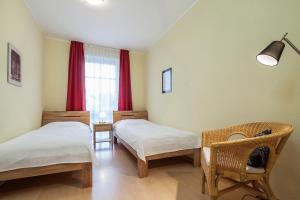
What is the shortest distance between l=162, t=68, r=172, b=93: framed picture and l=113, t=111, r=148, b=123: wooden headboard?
3.66ft

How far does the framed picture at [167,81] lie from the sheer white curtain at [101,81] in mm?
1402

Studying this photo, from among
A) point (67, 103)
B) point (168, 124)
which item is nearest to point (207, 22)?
point (168, 124)

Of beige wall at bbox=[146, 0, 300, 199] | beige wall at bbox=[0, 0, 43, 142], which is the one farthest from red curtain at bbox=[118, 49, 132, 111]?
beige wall at bbox=[0, 0, 43, 142]

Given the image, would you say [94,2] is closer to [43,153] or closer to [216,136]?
[43,153]

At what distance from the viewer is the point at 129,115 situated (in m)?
4.47

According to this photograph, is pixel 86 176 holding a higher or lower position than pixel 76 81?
lower

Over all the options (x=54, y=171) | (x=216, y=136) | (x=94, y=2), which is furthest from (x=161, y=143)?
(x=94, y=2)

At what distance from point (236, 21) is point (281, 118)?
49.6 inches

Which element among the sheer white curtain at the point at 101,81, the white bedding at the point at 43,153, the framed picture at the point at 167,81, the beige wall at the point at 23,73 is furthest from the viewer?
the sheer white curtain at the point at 101,81

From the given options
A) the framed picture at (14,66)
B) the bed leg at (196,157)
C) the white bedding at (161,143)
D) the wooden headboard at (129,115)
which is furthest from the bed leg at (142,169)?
the wooden headboard at (129,115)

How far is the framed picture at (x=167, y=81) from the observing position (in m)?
3.57

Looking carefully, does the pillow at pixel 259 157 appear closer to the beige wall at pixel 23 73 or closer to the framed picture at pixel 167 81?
the framed picture at pixel 167 81

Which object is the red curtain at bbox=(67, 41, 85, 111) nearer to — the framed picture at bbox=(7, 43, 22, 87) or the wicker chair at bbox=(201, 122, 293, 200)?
the framed picture at bbox=(7, 43, 22, 87)

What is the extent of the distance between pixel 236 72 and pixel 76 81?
138 inches
